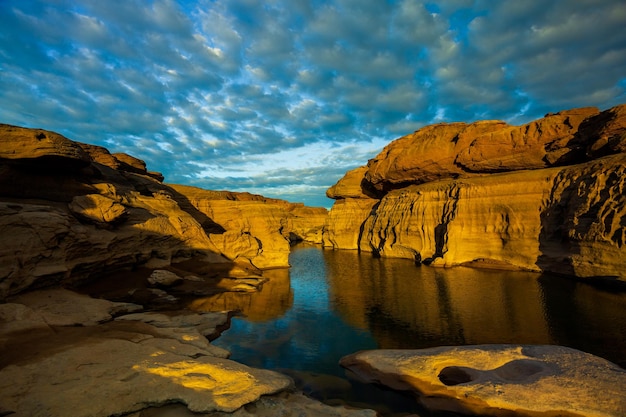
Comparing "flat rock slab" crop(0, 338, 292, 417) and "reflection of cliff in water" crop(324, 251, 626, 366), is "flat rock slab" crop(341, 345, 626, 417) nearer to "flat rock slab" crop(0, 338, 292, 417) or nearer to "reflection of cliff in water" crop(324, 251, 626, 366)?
"reflection of cliff in water" crop(324, 251, 626, 366)

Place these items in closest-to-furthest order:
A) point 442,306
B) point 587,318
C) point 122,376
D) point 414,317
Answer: point 122,376, point 587,318, point 414,317, point 442,306

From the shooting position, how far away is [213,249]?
3306 cm

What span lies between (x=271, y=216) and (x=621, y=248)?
112 ft

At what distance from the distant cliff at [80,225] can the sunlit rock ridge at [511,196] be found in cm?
2184

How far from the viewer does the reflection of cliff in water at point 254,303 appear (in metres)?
21.0

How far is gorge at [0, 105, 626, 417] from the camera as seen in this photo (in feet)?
29.9

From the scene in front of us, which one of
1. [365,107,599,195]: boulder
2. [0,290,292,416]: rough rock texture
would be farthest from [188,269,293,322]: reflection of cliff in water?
[365,107,599,195]: boulder

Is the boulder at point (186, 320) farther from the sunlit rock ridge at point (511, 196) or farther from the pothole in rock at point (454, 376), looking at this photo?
the sunlit rock ridge at point (511, 196)

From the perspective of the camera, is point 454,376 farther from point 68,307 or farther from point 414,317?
point 68,307

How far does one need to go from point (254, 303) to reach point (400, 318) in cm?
1031

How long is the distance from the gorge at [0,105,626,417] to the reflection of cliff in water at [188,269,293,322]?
266 millimetres

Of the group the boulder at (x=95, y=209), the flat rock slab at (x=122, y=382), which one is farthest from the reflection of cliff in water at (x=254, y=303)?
the flat rock slab at (x=122, y=382)

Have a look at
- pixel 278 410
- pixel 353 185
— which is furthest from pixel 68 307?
pixel 353 185

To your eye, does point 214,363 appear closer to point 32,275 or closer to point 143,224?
point 32,275
